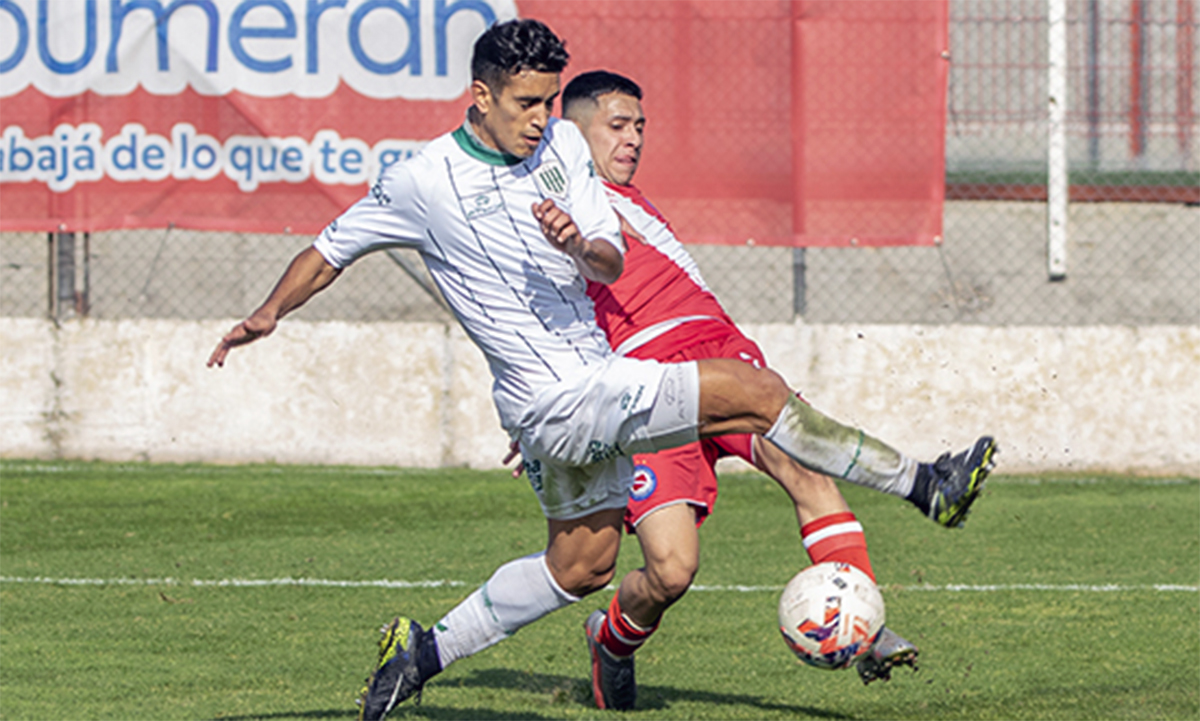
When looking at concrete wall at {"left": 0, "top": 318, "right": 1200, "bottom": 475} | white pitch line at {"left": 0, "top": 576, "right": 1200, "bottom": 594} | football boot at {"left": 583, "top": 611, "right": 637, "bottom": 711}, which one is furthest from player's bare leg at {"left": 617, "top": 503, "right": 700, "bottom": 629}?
concrete wall at {"left": 0, "top": 318, "right": 1200, "bottom": 475}

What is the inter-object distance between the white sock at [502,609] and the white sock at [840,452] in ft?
2.89

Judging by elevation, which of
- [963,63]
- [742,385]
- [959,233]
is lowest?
[742,385]

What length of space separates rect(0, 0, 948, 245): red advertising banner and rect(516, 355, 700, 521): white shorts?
18.7ft

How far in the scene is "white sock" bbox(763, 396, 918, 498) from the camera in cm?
424

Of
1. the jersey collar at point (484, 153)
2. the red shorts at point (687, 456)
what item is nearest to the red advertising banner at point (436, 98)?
the red shorts at point (687, 456)

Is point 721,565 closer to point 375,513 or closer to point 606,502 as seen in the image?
point 375,513

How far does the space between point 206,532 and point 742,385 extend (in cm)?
496

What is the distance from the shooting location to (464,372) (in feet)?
33.6

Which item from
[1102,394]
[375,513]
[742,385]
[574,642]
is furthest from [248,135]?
[742,385]

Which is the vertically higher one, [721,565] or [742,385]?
[742,385]

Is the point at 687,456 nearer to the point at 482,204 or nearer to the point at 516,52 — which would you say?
the point at 482,204

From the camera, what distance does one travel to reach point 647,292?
5.56 m

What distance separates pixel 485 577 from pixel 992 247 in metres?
5.96

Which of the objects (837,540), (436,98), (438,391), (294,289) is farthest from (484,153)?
(438,391)
